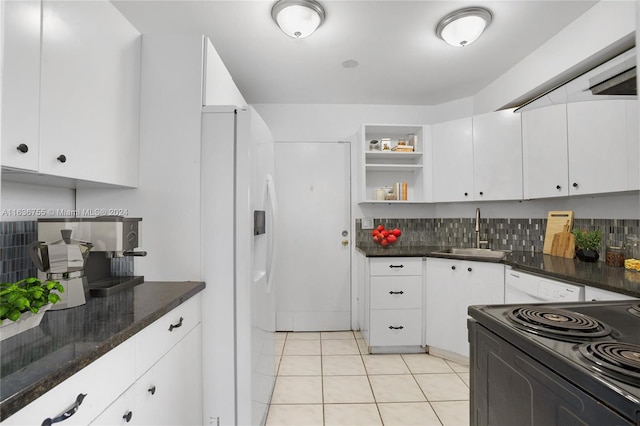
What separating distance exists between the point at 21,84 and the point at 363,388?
244 centimetres

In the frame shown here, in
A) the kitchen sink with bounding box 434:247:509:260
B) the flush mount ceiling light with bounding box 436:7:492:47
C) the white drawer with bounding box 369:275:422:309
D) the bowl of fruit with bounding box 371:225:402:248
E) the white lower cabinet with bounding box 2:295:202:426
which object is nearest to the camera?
the white lower cabinet with bounding box 2:295:202:426

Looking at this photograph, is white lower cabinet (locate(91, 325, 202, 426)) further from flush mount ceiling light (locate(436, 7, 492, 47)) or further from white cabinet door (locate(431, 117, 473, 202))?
white cabinet door (locate(431, 117, 473, 202))

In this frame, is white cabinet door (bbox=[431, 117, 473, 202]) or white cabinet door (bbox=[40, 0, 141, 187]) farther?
white cabinet door (bbox=[431, 117, 473, 202])

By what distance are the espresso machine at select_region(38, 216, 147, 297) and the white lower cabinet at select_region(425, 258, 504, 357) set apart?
226 cm

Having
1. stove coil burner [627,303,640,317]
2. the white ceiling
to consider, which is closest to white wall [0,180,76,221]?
the white ceiling

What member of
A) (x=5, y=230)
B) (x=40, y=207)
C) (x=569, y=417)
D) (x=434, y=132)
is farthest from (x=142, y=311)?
(x=434, y=132)

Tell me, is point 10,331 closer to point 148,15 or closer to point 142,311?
point 142,311

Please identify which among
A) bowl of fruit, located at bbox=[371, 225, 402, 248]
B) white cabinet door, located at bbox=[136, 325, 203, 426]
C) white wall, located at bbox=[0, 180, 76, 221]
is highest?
white wall, located at bbox=[0, 180, 76, 221]

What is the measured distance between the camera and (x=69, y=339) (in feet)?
3.01

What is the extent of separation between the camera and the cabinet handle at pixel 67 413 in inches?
28.1

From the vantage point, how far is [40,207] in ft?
4.83

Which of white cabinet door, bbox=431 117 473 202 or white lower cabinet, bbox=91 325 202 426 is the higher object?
white cabinet door, bbox=431 117 473 202

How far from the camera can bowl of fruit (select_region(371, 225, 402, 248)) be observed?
315 centimetres

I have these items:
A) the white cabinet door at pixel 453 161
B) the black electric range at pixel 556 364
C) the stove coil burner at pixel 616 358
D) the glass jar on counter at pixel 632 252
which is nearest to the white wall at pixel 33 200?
the black electric range at pixel 556 364
